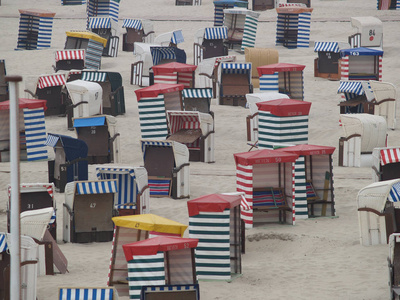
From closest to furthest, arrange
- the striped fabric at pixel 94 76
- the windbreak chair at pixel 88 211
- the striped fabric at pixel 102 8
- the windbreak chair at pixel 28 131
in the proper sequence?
the windbreak chair at pixel 88 211 < the windbreak chair at pixel 28 131 < the striped fabric at pixel 94 76 < the striped fabric at pixel 102 8

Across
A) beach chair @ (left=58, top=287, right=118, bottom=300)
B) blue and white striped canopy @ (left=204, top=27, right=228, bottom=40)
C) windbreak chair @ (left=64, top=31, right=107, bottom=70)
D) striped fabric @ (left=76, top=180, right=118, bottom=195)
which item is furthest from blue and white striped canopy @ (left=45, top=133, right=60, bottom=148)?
blue and white striped canopy @ (left=204, top=27, right=228, bottom=40)

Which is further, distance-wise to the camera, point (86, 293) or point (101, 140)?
point (101, 140)

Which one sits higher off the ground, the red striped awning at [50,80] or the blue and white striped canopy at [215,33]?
the blue and white striped canopy at [215,33]

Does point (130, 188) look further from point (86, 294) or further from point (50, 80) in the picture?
point (50, 80)

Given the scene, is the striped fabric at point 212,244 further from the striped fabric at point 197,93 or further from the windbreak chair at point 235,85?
the windbreak chair at point 235,85

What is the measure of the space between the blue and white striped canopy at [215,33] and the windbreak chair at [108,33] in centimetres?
372

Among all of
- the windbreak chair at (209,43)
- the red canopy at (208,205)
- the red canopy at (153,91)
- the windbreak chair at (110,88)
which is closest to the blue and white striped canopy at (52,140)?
the red canopy at (153,91)

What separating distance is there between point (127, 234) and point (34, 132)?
9270mm

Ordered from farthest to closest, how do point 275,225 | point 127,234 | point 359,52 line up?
point 359,52
point 275,225
point 127,234

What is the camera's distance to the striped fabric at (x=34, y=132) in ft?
70.4

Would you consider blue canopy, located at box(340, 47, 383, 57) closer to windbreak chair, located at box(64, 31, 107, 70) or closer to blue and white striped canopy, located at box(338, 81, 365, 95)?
blue and white striped canopy, located at box(338, 81, 365, 95)

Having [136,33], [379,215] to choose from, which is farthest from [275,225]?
[136,33]

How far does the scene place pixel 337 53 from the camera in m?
29.6

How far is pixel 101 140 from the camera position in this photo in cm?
2100
